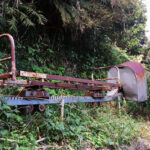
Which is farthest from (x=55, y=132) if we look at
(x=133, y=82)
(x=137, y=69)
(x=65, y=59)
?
(x=65, y=59)

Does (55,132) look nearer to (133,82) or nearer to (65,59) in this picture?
(133,82)

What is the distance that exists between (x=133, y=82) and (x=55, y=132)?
2.87 m

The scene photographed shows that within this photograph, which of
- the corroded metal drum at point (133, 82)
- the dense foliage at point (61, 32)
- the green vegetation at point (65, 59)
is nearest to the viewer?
the green vegetation at point (65, 59)

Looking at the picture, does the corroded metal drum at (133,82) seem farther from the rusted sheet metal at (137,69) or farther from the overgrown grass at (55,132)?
the overgrown grass at (55,132)

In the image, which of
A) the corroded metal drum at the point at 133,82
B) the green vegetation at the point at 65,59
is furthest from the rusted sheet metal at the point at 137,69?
the green vegetation at the point at 65,59

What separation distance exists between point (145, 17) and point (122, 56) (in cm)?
604

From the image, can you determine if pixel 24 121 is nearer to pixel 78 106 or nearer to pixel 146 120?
pixel 78 106

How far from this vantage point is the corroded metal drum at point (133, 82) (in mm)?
4539

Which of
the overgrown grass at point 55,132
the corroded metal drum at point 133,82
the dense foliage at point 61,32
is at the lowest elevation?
the overgrown grass at point 55,132

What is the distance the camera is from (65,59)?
591 centimetres

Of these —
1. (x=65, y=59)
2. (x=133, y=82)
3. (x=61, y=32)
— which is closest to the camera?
(x=133, y=82)

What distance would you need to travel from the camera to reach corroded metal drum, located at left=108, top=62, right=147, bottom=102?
4539mm

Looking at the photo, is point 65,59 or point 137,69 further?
point 65,59

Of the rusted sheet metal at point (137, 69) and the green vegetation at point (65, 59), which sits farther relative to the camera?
the rusted sheet metal at point (137, 69)
